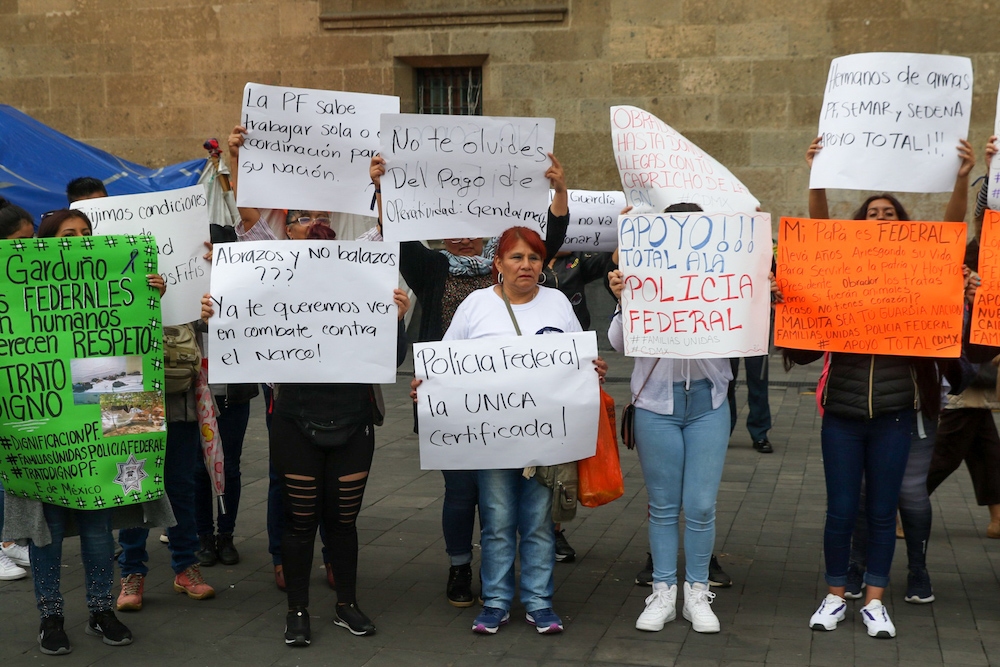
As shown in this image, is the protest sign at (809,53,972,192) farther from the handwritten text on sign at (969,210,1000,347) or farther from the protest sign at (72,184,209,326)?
the protest sign at (72,184,209,326)

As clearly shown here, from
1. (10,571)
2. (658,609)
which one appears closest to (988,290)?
(658,609)

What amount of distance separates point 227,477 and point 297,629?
1.50m

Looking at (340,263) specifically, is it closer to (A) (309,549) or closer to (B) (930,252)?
(A) (309,549)

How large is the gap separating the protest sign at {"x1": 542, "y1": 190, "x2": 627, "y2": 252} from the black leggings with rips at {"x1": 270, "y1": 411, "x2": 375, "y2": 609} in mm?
2403

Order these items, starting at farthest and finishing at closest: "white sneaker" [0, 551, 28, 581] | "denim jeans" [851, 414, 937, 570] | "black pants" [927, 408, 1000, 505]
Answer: "black pants" [927, 408, 1000, 505], "white sneaker" [0, 551, 28, 581], "denim jeans" [851, 414, 937, 570]

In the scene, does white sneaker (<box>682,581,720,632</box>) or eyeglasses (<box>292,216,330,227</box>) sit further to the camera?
eyeglasses (<box>292,216,330,227</box>)

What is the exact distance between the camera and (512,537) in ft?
15.0

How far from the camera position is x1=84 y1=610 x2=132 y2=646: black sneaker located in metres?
4.37

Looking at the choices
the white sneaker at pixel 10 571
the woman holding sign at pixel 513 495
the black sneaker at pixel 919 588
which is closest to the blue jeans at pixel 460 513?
the woman holding sign at pixel 513 495

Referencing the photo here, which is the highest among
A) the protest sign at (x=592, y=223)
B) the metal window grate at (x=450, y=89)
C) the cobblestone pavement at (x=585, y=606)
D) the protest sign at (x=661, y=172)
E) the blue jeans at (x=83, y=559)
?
the metal window grate at (x=450, y=89)

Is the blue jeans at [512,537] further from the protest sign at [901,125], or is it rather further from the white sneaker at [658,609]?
the protest sign at [901,125]

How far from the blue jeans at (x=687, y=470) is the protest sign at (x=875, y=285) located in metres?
0.47

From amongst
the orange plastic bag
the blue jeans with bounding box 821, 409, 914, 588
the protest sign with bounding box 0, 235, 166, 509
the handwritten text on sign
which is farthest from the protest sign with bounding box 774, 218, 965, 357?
the protest sign with bounding box 0, 235, 166, 509

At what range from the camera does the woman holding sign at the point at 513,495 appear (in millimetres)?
4461
